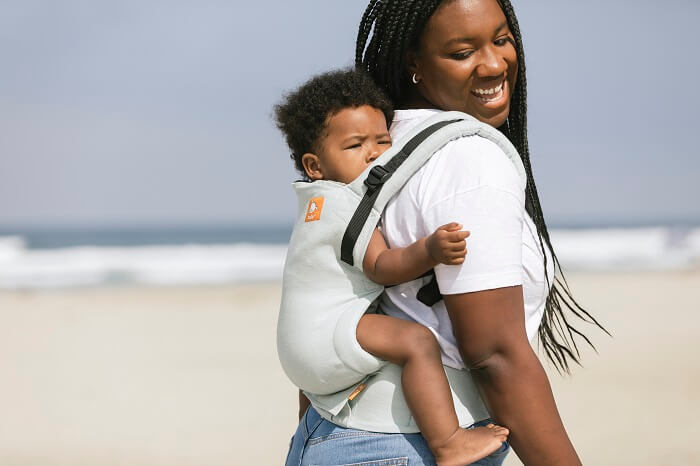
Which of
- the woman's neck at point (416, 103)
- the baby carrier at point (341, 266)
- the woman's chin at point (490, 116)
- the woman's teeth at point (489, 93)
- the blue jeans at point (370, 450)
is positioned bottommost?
the blue jeans at point (370, 450)

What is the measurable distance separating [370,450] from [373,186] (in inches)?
20.8

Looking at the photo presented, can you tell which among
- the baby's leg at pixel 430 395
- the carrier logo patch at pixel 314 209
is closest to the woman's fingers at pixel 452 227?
the baby's leg at pixel 430 395

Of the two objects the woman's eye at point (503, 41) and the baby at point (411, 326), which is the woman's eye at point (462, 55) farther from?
the baby at point (411, 326)

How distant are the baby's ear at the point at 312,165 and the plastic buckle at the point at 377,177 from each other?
1.50ft

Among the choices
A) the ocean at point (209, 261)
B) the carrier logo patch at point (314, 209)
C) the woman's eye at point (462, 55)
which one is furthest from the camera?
the ocean at point (209, 261)

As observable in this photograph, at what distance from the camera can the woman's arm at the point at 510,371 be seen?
1450 millimetres

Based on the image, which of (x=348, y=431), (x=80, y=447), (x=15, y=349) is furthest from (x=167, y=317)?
(x=348, y=431)

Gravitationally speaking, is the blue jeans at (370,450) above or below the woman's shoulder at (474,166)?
below

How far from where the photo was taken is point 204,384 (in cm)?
758

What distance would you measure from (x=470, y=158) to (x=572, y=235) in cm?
2339

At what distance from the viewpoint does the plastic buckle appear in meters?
1.57

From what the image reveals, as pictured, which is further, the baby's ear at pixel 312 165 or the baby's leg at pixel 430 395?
the baby's ear at pixel 312 165

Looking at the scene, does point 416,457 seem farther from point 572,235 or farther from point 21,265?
Answer: point 572,235

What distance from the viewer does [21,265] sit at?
19406 mm
